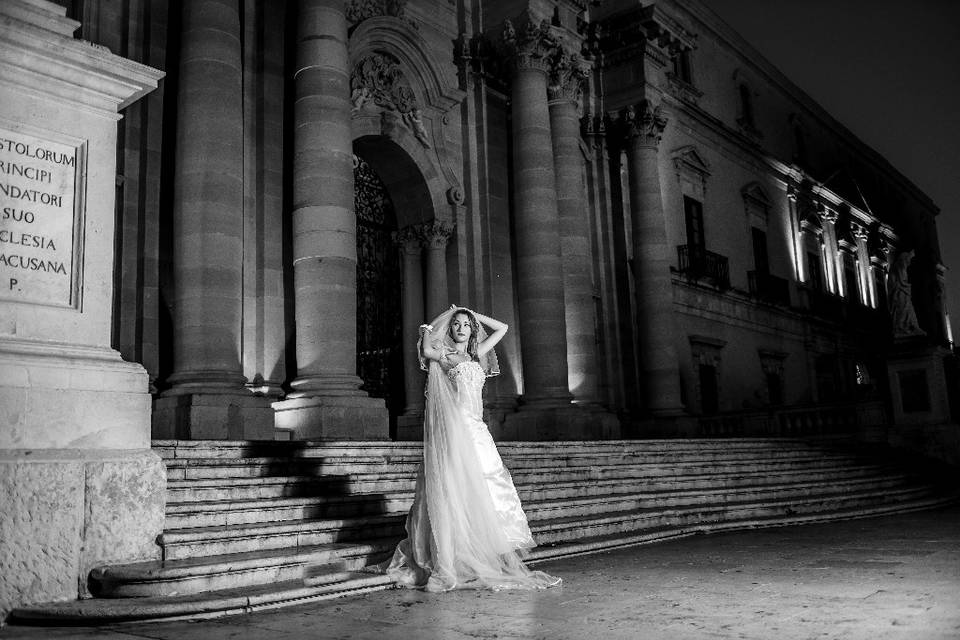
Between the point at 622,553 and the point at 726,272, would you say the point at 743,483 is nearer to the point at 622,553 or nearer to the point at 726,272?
the point at 622,553

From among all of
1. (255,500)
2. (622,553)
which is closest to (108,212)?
(255,500)

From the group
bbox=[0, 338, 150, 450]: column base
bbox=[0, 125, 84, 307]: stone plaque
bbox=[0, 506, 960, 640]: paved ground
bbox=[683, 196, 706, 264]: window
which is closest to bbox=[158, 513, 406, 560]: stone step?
bbox=[0, 338, 150, 450]: column base

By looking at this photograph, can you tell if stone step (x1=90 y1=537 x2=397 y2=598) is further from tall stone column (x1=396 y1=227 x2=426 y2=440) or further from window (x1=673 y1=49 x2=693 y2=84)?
window (x1=673 y1=49 x2=693 y2=84)

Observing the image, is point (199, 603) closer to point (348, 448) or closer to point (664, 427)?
point (348, 448)

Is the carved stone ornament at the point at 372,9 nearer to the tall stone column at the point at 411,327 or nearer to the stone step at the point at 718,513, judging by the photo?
the tall stone column at the point at 411,327

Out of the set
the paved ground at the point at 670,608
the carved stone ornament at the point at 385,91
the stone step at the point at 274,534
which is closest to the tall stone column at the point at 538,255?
the carved stone ornament at the point at 385,91

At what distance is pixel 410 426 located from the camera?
17094mm

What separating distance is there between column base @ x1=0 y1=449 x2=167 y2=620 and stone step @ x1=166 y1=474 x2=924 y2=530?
0.95 meters

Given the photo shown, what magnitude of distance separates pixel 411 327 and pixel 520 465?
6.61 metres

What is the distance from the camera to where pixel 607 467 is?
42.1ft

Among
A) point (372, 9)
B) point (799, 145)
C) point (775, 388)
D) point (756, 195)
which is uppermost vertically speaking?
point (799, 145)

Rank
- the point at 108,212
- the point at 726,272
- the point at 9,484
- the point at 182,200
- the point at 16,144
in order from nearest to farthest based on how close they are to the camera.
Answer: the point at 9,484, the point at 16,144, the point at 108,212, the point at 182,200, the point at 726,272

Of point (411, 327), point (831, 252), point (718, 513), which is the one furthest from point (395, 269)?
point (831, 252)

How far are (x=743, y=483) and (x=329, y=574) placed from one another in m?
9.24
